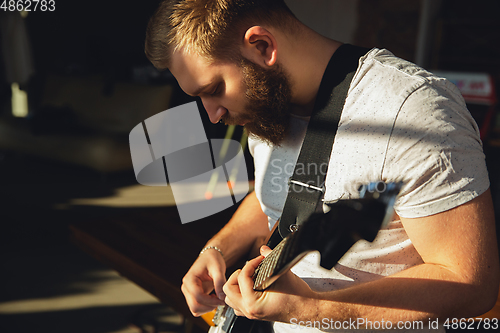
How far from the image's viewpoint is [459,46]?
531cm

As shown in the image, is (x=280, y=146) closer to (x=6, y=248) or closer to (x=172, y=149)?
(x=6, y=248)

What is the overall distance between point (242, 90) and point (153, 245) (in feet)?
2.59

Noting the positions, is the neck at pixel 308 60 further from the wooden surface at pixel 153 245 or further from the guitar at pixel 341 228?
the wooden surface at pixel 153 245

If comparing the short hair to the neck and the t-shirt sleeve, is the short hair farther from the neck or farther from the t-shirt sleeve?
the t-shirt sleeve

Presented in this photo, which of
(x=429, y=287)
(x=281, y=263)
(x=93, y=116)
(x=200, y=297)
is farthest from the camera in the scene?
(x=93, y=116)

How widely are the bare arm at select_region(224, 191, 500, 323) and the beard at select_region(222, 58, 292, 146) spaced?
1.33 feet

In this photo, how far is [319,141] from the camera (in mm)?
851

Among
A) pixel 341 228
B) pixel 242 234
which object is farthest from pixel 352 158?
pixel 242 234

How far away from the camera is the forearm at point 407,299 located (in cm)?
62

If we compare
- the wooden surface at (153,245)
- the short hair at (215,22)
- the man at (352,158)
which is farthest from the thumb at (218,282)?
the short hair at (215,22)

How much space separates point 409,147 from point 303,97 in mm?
351

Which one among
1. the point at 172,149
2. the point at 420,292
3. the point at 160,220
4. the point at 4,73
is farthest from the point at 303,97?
the point at 4,73

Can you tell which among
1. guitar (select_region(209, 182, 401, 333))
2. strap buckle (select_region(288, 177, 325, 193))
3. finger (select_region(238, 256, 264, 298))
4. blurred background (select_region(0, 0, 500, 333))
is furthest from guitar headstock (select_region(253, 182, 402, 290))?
blurred background (select_region(0, 0, 500, 333))

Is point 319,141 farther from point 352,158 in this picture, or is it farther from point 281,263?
point 281,263
